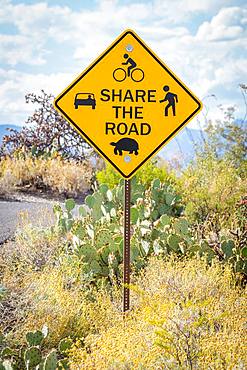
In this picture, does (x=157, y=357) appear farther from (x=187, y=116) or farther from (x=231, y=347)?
Answer: (x=187, y=116)

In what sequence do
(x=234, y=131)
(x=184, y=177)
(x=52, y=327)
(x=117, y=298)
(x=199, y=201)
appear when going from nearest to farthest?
(x=52, y=327) < (x=117, y=298) < (x=199, y=201) < (x=184, y=177) < (x=234, y=131)

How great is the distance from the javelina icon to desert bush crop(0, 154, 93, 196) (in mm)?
8420

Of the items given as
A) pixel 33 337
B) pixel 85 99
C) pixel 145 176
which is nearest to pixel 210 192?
pixel 145 176

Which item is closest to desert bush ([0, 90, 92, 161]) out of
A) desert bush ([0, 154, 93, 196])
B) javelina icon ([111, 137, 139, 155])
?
desert bush ([0, 154, 93, 196])

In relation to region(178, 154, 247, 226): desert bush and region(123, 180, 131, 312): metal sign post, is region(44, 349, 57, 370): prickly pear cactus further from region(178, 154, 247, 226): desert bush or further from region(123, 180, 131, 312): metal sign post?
region(178, 154, 247, 226): desert bush

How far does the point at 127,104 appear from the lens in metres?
6.16

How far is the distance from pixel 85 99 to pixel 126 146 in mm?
530

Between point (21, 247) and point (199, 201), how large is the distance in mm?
3018

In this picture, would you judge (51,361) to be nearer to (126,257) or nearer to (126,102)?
(126,257)

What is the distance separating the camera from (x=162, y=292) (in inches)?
240

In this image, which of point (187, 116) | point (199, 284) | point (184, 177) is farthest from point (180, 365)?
point (184, 177)

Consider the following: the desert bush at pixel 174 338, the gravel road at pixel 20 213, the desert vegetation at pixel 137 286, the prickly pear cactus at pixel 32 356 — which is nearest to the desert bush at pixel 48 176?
the gravel road at pixel 20 213

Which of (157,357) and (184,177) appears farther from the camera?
(184,177)

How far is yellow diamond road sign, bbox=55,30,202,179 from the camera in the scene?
242 inches
